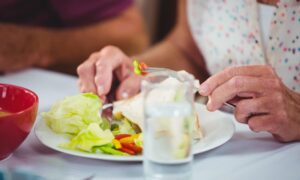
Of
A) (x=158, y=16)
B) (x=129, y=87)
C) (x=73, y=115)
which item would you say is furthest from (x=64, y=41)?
(x=158, y=16)

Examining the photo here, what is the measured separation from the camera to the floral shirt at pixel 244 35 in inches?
50.1

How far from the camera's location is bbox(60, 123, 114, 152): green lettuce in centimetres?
95

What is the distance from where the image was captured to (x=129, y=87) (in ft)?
4.16

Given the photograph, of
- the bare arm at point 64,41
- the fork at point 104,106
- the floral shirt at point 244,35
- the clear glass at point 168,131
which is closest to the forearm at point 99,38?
the bare arm at point 64,41

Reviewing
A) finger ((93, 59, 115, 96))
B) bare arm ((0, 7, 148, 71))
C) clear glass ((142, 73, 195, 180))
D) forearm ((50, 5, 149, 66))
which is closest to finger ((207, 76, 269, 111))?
clear glass ((142, 73, 195, 180))

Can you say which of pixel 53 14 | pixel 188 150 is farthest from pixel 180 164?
pixel 53 14

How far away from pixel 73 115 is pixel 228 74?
28 cm

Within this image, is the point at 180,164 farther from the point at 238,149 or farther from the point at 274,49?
the point at 274,49

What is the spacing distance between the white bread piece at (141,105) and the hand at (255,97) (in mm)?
44

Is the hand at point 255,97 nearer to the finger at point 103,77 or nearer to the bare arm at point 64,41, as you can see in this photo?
the finger at point 103,77

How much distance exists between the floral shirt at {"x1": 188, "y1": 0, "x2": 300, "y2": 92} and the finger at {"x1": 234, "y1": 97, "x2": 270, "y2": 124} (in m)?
0.30

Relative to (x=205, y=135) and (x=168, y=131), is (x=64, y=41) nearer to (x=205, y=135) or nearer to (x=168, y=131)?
(x=205, y=135)

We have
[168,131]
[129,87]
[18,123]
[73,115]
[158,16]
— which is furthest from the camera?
[158,16]

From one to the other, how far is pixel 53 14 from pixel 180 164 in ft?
4.62
